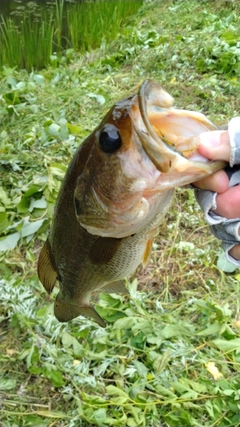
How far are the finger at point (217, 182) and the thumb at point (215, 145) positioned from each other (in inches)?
2.2

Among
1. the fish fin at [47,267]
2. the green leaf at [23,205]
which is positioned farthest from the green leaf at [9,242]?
the fish fin at [47,267]

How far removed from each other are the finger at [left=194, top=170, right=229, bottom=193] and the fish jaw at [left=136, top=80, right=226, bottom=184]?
2 centimetres

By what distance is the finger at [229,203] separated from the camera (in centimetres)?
120

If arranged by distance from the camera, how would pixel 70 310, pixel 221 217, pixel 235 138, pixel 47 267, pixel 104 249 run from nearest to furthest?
pixel 235 138 → pixel 221 217 → pixel 104 249 → pixel 47 267 → pixel 70 310

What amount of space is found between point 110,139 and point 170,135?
15 cm

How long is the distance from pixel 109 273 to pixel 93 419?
83 centimetres

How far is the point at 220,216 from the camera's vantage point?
1251mm

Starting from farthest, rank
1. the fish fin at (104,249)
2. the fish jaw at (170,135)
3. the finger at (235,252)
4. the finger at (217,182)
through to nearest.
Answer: the fish fin at (104,249)
the finger at (235,252)
the finger at (217,182)
the fish jaw at (170,135)

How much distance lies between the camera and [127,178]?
119cm

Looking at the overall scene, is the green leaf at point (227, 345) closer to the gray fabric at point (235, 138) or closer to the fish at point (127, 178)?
the fish at point (127, 178)

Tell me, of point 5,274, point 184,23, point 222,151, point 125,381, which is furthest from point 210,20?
point 222,151

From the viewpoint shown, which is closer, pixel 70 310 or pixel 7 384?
pixel 70 310

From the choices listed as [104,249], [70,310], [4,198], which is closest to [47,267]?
[70,310]

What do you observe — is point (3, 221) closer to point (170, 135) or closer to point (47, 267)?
point (47, 267)
